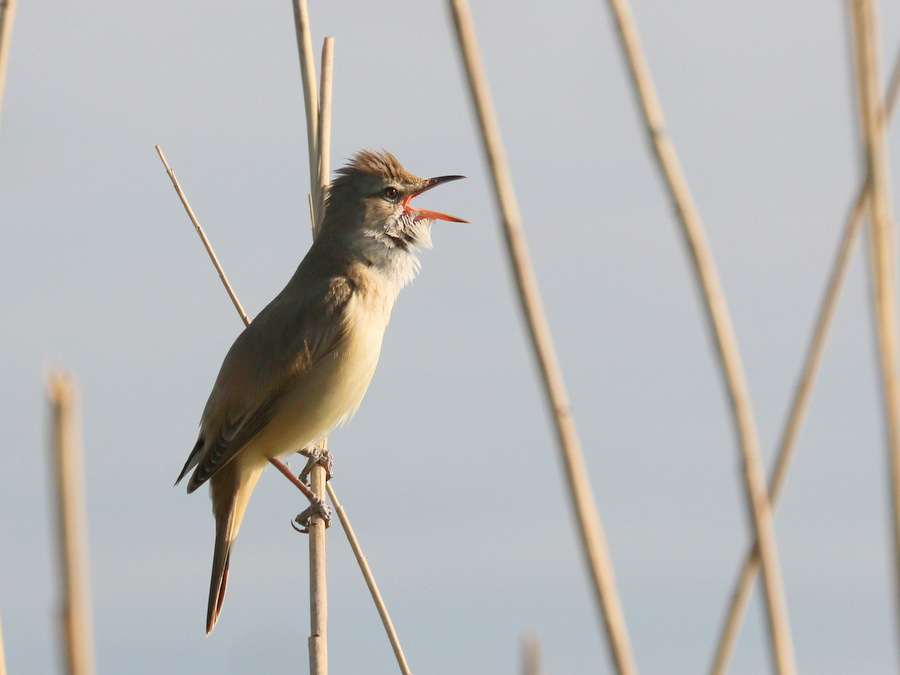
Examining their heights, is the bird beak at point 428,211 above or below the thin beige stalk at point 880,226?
above

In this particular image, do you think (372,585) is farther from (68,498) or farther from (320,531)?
(68,498)

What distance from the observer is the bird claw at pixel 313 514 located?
418cm

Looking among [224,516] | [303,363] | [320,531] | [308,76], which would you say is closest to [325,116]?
[308,76]

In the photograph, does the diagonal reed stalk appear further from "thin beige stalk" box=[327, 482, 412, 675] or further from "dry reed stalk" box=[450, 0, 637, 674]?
"dry reed stalk" box=[450, 0, 637, 674]

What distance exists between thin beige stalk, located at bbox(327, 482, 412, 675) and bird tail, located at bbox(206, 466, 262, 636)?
40.1 inches

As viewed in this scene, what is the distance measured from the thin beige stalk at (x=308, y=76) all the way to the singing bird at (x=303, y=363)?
1.05 meters

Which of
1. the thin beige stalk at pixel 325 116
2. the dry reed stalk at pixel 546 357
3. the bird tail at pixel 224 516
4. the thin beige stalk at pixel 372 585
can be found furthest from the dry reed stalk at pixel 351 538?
the dry reed stalk at pixel 546 357

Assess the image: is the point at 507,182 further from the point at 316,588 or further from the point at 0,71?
the point at 316,588

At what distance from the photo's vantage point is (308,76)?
3887 millimetres

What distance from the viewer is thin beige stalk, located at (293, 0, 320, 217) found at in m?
3.77

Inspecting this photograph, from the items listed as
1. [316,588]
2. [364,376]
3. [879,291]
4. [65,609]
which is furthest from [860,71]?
[364,376]

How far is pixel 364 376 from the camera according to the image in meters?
5.06

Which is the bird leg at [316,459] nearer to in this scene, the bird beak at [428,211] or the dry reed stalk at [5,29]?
the bird beak at [428,211]

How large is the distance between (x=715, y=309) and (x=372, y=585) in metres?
2.09
